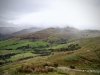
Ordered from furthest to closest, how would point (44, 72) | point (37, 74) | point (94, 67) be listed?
point (94, 67)
point (44, 72)
point (37, 74)

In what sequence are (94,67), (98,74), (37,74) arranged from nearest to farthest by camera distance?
(37,74), (98,74), (94,67)

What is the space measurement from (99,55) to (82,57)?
819cm

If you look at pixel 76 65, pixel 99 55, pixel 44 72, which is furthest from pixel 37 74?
pixel 99 55

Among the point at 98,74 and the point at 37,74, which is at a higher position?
Result: the point at 37,74

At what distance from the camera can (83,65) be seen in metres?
44.7

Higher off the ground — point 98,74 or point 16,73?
point 16,73

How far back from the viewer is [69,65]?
1752 inches

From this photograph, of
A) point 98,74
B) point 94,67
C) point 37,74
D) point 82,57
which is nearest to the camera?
point 37,74

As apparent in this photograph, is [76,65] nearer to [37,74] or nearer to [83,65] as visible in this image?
[83,65]

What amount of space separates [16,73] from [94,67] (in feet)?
83.0

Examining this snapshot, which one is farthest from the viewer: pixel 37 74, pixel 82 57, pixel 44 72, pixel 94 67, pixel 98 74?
pixel 82 57

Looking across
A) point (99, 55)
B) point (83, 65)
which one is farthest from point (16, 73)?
point (99, 55)

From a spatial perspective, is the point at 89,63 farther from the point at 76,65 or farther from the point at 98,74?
the point at 98,74

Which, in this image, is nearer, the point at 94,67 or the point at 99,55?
the point at 94,67
